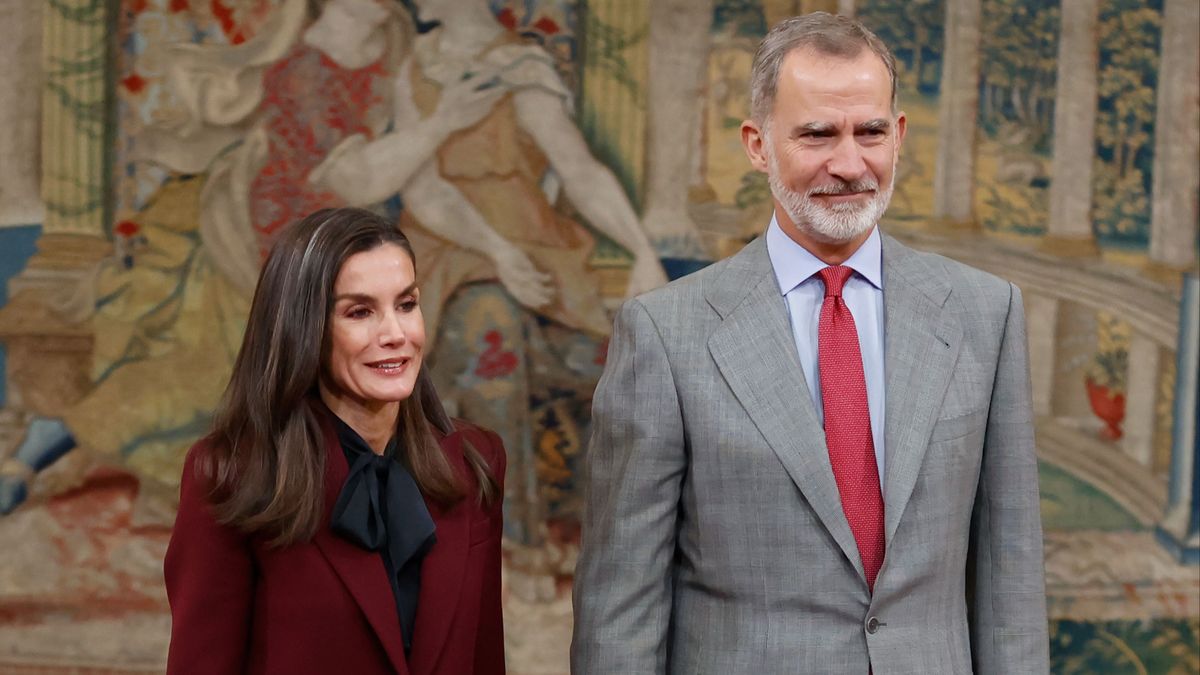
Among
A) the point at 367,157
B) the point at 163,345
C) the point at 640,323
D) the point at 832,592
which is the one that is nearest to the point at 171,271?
the point at 163,345

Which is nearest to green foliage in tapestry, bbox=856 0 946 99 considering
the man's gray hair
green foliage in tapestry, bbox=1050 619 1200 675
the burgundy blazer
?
green foliage in tapestry, bbox=1050 619 1200 675

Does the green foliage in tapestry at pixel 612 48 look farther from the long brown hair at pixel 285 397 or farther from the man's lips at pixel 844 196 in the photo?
the man's lips at pixel 844 196

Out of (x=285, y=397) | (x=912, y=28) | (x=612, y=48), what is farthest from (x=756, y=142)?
(x=912, y=28)

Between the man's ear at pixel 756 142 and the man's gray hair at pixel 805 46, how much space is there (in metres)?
0.02

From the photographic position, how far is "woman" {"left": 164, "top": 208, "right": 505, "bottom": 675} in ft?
6.91

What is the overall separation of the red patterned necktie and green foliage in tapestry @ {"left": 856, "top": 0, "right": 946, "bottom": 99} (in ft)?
7.67

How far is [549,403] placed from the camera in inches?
166

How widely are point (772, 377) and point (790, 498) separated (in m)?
0.19

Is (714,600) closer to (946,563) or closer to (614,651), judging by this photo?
(614,651)

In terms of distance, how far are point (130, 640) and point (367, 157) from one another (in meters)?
1.70

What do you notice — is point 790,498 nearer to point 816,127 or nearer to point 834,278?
point 834,278

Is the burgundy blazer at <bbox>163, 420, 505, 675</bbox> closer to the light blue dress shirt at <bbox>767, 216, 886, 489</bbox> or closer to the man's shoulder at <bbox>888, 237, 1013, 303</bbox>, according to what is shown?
the light blue dress shirt at <bbox>767, 216, 886, 489</bbox>

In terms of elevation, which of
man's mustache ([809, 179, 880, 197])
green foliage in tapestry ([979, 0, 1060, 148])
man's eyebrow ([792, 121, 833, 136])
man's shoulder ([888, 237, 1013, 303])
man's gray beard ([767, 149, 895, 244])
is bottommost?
man's shoulder ([888, 237, 1013, 303])

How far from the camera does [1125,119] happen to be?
14.0 feet
